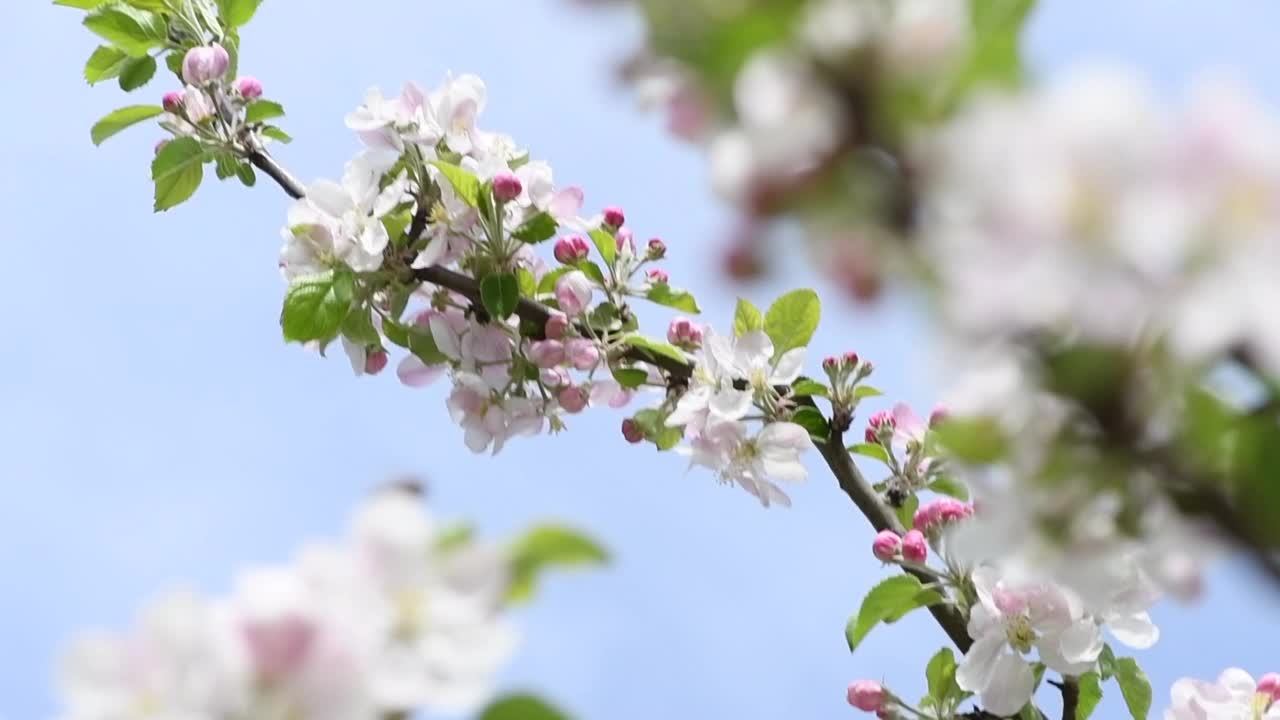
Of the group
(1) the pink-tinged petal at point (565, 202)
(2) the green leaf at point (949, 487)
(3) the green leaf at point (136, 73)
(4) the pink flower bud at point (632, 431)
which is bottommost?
(2) the green leaf at point (949, 487)

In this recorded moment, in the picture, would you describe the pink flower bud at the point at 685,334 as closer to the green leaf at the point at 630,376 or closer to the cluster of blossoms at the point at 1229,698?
the green leaf at the point at 630,376

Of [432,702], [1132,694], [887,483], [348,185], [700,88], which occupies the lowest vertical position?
[432,702]

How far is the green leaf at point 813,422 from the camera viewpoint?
6.49ft

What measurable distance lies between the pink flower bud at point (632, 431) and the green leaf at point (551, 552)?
136 centimetres

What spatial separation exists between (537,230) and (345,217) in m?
0.32

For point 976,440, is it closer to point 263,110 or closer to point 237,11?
point 263,110

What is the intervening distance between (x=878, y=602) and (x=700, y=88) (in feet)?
3.92

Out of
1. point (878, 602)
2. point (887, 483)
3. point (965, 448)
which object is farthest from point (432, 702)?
point (887, 483)

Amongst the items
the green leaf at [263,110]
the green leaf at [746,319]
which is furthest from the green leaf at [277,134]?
the green leaf at [746,319]

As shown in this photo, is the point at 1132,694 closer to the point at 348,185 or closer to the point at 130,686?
the point at 348,185

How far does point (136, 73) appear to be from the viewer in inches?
94.5

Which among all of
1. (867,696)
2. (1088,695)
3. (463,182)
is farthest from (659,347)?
(1088,695)

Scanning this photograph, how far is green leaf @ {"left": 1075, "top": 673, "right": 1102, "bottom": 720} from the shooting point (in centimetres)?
185

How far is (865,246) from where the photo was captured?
Result: 602 millimetres
